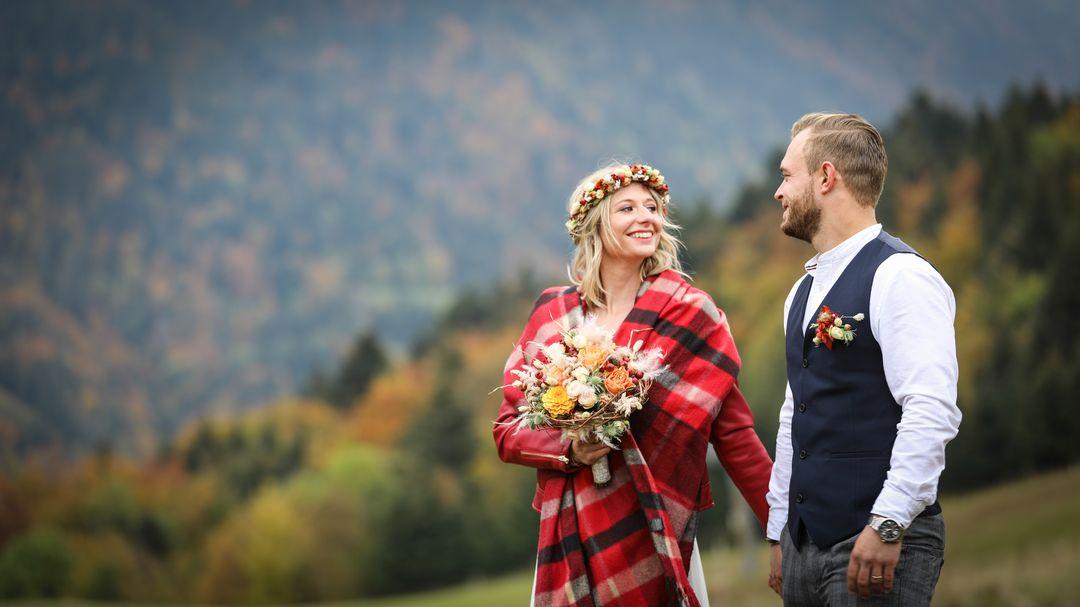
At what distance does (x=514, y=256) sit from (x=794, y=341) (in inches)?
2005

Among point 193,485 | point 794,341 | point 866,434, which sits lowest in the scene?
point 193,485

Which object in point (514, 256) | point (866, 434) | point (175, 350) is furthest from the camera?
point (514, 256)

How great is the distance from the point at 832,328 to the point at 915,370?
0.30 meters

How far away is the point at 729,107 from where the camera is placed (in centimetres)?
6316

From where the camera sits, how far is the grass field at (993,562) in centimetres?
973

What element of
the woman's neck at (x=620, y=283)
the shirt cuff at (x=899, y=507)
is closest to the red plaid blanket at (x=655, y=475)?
the woman's neck at (x=620, y=283)

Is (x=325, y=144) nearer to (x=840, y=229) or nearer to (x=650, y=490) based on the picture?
(x=650, y=490)

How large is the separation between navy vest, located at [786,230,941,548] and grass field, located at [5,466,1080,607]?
23.3 feet

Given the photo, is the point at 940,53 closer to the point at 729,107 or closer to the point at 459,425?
the point at 729,107

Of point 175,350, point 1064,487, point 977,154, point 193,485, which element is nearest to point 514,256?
point 175,350

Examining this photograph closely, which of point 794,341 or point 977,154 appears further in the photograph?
point 977,154

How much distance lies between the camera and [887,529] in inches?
110

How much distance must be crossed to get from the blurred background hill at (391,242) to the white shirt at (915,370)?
24.6 feet

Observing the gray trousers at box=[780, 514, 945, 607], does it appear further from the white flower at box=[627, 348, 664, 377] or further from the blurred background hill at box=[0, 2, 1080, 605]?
the blurred background hill at box=[0, 2, 1080, 605]
